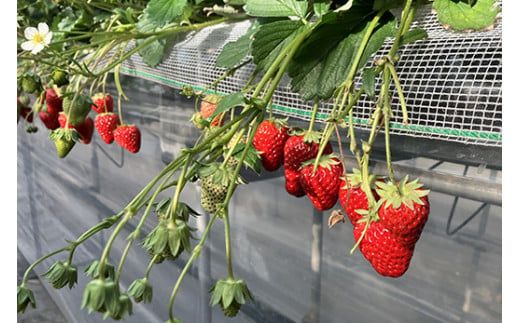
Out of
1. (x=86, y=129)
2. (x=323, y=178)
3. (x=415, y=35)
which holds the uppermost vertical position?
(x=415, y=35)

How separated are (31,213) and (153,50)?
7.91 ft

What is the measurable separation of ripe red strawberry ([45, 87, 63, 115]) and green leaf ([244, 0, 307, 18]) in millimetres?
657

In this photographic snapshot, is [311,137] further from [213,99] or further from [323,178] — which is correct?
[213,99]

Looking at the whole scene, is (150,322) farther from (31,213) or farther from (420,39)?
(31,213)

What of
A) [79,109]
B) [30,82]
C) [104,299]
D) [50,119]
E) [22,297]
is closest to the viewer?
[104,299]

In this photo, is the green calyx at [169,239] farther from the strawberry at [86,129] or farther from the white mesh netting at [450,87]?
the strawberry at [86,129]

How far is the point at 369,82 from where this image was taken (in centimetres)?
38

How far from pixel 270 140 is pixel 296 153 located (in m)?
0.05

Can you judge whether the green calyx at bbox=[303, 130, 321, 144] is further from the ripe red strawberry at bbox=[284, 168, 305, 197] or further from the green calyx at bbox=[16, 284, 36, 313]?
the green calyx at bbox=[16, 284, 36, 313]

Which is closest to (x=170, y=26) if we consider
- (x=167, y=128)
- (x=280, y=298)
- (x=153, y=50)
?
(x=153, y=50)

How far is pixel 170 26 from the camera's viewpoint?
2.50 feet

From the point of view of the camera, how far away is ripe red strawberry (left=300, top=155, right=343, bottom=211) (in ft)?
1.35

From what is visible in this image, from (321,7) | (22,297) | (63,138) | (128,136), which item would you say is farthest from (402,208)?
(128,136)

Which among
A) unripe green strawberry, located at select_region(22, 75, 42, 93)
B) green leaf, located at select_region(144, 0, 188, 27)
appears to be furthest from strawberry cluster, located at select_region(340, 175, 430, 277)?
unripe green strawberry, located at select_region(22, 75, 42, 93)
